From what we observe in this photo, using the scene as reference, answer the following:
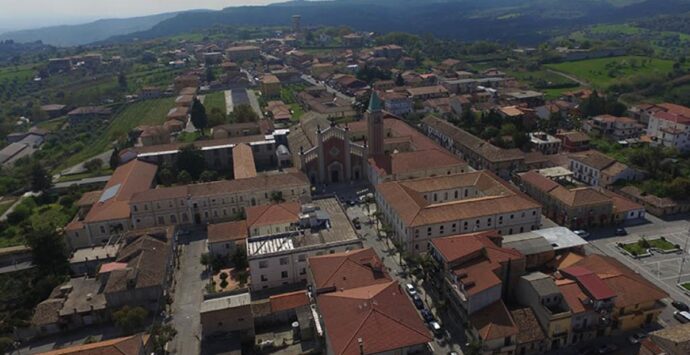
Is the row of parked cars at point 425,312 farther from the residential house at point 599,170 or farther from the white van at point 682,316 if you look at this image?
the residential house at point 599,170

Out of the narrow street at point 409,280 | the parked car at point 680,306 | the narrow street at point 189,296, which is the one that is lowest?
the parked car at point 680,306

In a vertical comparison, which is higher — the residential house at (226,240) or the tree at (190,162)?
the tree at (190,162)

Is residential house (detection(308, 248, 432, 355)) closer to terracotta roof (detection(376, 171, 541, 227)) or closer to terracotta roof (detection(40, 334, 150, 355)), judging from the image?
terracotta roof (detection(376, 171, 541, 227))

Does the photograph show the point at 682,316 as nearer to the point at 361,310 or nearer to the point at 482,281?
the point at 482,281

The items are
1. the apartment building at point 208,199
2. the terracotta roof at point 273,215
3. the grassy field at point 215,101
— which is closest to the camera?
the terracotta roof at point 273,215

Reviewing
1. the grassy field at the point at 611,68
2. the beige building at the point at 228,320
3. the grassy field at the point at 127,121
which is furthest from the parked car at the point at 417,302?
the grassy field at the point at 611,68

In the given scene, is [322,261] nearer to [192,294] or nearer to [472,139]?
[192,294]

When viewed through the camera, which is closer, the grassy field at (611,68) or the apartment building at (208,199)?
the apartment building at (208,199)

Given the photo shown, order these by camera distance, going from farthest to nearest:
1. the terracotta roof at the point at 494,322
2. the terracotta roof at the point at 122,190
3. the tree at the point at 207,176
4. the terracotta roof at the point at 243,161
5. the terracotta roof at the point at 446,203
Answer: the tree at the point at 207,176 < the terracotta roof at the point at 243,161 < the terracotta roof at the point at 122,190 < the terracotta roof at the point at 446,203 < the terracotta roof at the point at 494,322
